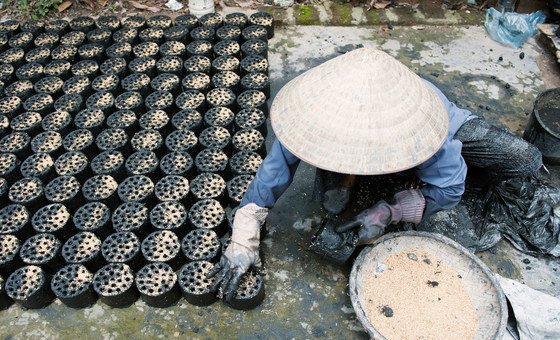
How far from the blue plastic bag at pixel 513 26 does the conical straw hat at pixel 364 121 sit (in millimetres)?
3141

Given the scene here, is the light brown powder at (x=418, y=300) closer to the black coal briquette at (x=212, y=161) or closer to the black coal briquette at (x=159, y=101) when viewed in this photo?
the black coal briquette at (x=212, y=161)

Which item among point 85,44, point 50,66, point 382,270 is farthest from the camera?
point 85,44

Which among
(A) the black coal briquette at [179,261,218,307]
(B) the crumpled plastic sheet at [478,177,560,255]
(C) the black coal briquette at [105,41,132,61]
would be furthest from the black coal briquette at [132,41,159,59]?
(B) the crumpled plastic sheet at [478,177,560,255]

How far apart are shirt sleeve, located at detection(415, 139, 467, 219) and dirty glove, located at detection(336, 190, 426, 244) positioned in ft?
0.22

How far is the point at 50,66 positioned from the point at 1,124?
28.9 inches

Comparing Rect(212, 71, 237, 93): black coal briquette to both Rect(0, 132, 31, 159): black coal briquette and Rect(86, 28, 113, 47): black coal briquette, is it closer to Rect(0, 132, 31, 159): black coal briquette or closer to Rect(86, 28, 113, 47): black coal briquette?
Rect(86, 28, 113, 47): black coal briquette

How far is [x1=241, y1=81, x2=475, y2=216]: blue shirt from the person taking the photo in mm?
2699

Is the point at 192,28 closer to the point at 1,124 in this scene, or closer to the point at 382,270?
the point at 1,124

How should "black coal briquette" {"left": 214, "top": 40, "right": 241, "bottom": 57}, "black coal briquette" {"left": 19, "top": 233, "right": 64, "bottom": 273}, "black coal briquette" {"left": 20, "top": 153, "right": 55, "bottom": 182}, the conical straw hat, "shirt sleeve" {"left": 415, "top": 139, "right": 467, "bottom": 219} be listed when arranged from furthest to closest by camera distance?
"black coal briquette" {"left": 214, "top": 40, "right": 241, "bottom": 57} < "black coal briquette" {"left": 20, "top": 153, "right": 55, "bottom": 182} < "black coal briquette" {"left": 19, "top": 233, "right": 64, "bottom": 273} < "shirt sleeve" {"left": 415, "top": 139, "right": 467, "bottom": 219} < the conical straw hat

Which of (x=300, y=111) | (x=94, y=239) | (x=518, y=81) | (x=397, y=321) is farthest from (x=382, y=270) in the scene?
(x=518, y=81)

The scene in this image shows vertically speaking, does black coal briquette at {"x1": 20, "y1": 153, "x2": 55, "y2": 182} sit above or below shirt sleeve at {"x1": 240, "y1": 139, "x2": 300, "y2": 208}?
below

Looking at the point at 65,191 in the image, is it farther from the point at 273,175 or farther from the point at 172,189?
the point at 273,175

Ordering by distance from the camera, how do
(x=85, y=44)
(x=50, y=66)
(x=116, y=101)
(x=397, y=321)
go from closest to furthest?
(x=397, y=321), (x=116, y=101), (x=50, y=66), (x=85, y=44)

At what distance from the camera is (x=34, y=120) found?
147 inches
